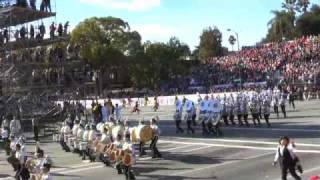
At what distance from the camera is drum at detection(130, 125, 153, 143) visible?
79.5 feet

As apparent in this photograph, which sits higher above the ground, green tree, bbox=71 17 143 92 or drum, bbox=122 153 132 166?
green tree, bbox=71 17 143 92

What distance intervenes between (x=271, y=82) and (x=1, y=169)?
46090mm

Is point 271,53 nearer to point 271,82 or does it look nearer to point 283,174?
point 271,82

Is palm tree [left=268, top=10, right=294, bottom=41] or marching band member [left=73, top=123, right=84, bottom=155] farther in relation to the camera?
palm tree [left=268, top=10, right=294, bottom=41]

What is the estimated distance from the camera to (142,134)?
79.5ft

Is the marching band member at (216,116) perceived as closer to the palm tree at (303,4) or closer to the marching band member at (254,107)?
the marching band member at (254,107)

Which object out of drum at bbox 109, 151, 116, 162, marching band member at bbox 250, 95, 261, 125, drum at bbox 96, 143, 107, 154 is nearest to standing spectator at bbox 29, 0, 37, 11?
marching band member at bbox 250, 95, 261, 125

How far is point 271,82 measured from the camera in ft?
218

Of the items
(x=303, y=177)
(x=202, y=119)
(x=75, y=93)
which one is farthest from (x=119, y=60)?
(x=303, y=177)

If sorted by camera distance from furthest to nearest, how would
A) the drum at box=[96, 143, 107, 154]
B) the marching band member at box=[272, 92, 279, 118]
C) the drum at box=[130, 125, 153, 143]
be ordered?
the marching band member at box=[272, 92, 279, 118], the drum at box=[130, 125, 153, 143], the drum at box=[96, 143, 107, 154]

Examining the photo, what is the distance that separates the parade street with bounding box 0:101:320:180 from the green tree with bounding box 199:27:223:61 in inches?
3406

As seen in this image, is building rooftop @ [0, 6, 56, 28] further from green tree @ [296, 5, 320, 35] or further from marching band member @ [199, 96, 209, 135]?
green tree @ [296, 5, 320, 35]

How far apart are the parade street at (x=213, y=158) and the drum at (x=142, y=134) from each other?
0.76m

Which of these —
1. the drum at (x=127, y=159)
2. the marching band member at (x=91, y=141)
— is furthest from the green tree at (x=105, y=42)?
the drum at (x=127, y=159)
